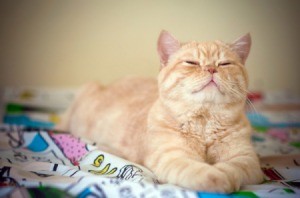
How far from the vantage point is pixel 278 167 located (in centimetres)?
141

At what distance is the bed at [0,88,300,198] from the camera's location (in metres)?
0.97

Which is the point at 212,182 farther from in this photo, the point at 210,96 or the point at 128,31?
the point at 128,31

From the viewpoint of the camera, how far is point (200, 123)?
1.26m

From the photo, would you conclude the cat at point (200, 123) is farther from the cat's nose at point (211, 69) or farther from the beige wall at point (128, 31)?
the beige wall at point (128, 31)

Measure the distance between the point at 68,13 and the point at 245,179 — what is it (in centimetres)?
114

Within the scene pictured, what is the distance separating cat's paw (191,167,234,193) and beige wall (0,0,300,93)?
64 centimetres

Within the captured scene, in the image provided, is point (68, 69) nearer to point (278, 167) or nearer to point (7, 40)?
point (7, 40)

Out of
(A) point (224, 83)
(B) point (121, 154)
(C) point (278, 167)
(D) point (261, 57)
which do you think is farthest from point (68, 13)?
(C) point (278, 167)

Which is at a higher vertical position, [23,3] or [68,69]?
[23,3]

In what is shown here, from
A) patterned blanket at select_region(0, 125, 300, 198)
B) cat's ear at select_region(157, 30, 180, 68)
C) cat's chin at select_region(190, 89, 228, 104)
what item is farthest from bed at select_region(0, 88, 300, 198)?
cat's ear at select_region(157, 30, 180, 68)

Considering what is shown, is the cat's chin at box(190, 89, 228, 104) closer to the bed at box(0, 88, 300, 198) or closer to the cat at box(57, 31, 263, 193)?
the cat at box(57, 31, 263, 193)

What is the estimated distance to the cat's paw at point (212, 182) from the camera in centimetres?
100

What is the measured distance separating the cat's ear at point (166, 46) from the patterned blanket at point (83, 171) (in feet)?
1.53

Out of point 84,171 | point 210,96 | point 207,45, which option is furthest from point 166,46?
point 84,171
